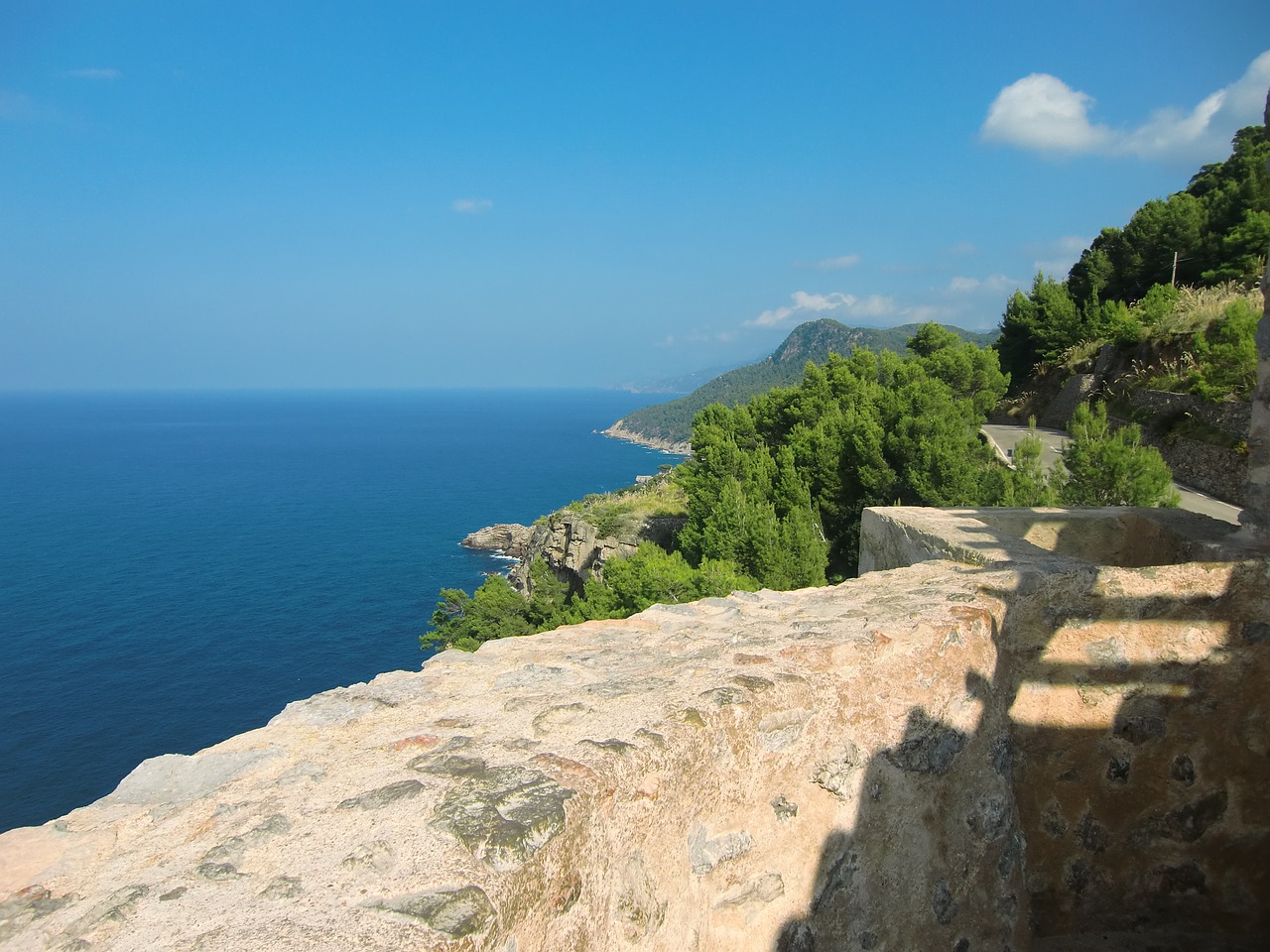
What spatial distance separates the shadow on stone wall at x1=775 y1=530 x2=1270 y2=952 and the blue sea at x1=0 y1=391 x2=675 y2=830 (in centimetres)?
2310

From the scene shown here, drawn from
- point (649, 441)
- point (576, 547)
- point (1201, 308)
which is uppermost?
point (1201, 308)

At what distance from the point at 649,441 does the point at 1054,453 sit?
113m

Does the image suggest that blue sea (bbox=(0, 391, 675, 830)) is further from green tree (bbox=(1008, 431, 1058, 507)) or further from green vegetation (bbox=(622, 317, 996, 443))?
green vegetation (bbox=(622, 317, 996, 443))

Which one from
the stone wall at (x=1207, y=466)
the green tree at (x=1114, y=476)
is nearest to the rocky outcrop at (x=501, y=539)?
the stone wall at (x=1207, y=466)

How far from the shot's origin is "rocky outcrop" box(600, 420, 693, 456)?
118 metres

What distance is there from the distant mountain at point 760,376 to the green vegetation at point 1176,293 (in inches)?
3267

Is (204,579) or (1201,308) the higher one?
(1201,308)

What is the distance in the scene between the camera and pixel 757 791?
99.8 inches

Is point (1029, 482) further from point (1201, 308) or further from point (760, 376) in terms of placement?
point (760, 376)

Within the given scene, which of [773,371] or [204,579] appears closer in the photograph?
[204,579]

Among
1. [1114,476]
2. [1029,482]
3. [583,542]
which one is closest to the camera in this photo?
[1114,476]

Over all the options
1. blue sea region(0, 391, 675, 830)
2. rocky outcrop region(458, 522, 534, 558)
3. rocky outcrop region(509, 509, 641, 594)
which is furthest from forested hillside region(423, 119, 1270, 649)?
rocky outcrop region(458, 522, 534, 558)

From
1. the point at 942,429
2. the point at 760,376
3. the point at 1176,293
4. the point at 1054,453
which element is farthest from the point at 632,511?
the point at 760,376

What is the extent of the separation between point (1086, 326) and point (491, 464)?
76814 mm
